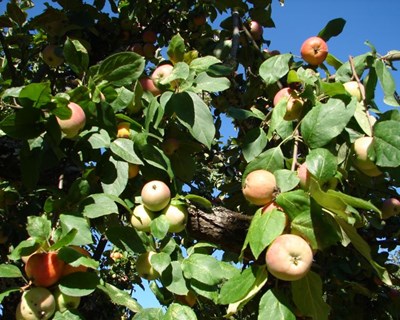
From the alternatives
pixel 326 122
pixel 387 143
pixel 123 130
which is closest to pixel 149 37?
pixel 123 130

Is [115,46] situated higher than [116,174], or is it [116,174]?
[115,46]

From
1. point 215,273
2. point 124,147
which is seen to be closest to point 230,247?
point 215,273

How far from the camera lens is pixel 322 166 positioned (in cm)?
112

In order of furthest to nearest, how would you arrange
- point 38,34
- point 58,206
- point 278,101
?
point 38,34 < point 278,101 < point 58,206

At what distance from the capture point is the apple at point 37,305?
1020mm

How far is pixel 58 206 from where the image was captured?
117cm

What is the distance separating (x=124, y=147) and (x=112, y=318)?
8.08 ft

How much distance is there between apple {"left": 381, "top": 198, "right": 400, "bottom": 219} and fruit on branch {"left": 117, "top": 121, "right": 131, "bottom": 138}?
1.37 meters

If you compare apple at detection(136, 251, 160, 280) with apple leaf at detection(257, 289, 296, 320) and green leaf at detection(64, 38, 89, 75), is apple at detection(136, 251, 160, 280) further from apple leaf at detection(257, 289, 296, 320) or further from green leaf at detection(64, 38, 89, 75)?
green leaf at detection(64, 38, 89, 75)

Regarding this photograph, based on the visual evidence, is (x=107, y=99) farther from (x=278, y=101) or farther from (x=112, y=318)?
(x=112, y=318)

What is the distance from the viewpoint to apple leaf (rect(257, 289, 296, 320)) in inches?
42.0

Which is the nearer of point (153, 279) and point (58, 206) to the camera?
point (58, 206)

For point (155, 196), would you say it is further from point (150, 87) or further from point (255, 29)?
point (255, 29)

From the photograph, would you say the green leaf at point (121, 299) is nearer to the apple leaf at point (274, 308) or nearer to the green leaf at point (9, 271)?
the green leaf at point (9, 271)
